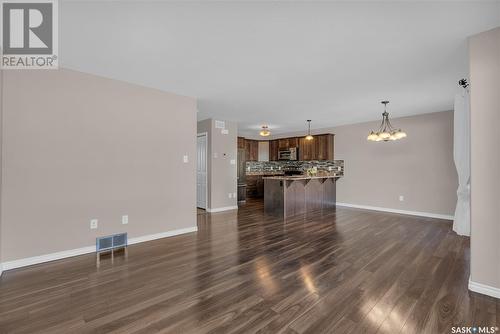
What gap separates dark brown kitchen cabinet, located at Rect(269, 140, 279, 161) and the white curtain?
5891mm

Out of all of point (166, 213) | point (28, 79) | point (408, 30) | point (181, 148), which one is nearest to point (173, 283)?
point (166, 213)

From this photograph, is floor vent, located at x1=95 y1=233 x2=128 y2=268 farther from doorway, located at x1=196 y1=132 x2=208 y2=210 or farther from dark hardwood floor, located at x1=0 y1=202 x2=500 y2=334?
doorway, located at x1=196 y1=132 x2=208 y2=210

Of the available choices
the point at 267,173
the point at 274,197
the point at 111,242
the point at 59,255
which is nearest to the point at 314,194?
the point at 274,197

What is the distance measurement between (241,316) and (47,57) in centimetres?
344

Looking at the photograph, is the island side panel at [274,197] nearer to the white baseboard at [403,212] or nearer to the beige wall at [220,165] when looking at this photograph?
the beige wall at [220,165]

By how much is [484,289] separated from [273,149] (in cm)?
699

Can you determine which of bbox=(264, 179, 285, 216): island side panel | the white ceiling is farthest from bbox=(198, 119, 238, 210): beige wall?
the white ceiling

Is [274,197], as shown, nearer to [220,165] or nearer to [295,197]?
[295,197]

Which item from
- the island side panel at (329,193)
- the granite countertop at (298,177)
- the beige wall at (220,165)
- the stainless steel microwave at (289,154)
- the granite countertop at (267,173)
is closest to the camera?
the granite countertop at (298,177)

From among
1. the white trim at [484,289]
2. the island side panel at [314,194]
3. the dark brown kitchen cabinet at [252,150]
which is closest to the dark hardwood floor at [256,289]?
the white trim at [484,289]

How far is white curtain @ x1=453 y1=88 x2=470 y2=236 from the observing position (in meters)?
2.69

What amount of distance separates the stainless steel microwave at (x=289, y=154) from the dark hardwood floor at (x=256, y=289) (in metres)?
4.49

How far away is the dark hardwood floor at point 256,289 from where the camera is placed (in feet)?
5.53

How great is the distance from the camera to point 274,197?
5.54 m
